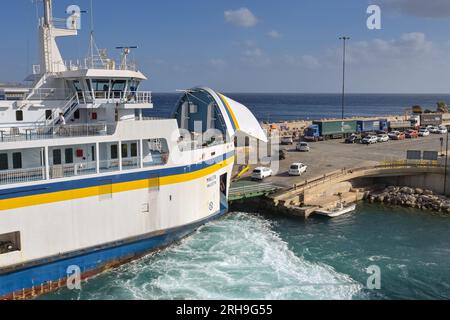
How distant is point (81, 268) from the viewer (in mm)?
17688

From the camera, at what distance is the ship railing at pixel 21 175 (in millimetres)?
16453

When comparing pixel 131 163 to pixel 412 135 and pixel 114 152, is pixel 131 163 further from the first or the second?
pixel 412 135

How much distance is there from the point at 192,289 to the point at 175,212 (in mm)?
4258

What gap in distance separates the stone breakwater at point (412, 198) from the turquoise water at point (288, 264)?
3.61m

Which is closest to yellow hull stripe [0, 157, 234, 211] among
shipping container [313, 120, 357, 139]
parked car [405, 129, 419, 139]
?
shipping container [313, 120, 357, 139]

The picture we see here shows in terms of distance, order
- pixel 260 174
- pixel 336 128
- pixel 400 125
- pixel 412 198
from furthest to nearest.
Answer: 1. pixel 400 125
2. pixel 336 128
3. pixel 260 174
4. pixel 412 198

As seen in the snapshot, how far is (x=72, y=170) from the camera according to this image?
1825 cm

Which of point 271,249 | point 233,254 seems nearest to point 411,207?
point 271,249

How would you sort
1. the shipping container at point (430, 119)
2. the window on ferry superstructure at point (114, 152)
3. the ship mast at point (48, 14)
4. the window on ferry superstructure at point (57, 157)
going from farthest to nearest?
the shipping container at point (430, 119) < the ship mast at point (48, 14) < the window on ferry superstructure at point (114, 152) < the window on ferry superstructure at point (57, 157)

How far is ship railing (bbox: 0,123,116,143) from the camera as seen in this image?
1814cm

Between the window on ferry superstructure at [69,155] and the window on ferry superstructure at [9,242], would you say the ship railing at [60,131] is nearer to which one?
the window on ferry superstructure at [69,155]

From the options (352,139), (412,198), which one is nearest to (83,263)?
(412,198)

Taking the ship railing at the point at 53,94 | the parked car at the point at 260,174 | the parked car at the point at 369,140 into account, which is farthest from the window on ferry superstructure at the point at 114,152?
the parked car at the point at 369,140

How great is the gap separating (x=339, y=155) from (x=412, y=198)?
10.4 meters
